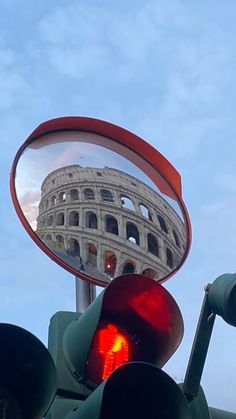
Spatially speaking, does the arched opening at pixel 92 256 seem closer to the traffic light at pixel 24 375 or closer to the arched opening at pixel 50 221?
the arched opening at pixel 50 221

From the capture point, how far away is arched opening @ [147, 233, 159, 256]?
3373mm

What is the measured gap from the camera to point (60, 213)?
3.33m

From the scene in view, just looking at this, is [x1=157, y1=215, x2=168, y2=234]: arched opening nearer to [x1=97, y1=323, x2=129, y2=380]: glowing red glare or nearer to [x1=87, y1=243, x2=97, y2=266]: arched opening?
[x1=87, y1=243, x2=97, y2=266]: arched opening

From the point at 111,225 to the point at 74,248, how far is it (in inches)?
8.6

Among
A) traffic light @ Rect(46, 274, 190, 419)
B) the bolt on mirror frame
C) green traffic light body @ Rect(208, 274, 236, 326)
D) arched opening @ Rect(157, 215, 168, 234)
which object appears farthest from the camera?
the bolt on mirror frame

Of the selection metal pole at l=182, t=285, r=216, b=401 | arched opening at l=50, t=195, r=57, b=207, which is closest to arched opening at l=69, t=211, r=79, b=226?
arched opening at l=50, t=195, r=57, b=207

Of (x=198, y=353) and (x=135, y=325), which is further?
(x=135, y=325)

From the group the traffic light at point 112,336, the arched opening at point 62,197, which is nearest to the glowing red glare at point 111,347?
the traffic light at point 112,336

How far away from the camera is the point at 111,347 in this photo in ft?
8.69

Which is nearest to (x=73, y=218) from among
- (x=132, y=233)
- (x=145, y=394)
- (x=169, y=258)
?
(x=132, y=233)

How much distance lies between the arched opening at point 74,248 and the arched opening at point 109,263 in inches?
5.3

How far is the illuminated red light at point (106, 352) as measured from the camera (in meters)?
2.60

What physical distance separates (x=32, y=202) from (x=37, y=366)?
1429mm

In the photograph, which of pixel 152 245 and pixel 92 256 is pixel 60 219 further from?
pixel 152 245
